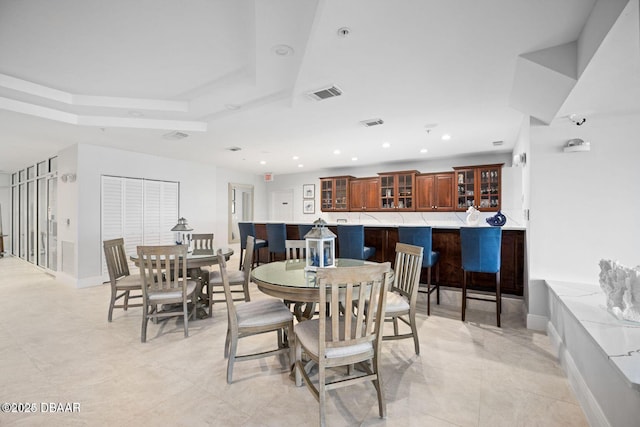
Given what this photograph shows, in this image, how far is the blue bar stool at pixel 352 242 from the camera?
4.08 m

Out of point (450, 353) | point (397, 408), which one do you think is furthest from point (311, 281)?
point (450, 353)

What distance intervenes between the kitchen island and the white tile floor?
0.66 meters

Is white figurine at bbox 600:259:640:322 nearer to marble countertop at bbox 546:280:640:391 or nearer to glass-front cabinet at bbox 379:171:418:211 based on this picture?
marble countertop at bbox 546:280:640:391

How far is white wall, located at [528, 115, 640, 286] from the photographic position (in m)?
2.68

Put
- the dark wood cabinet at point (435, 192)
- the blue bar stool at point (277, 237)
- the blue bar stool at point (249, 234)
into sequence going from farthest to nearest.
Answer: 1. the dark wood cabinet at point (435, 192)
2. the blue bar stool at point (249, 234)
3. the blue bar stool at point (277, 237)

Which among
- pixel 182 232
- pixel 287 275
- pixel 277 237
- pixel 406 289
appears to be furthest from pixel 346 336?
pixel 277 237

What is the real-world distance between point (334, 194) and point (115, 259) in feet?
16.5

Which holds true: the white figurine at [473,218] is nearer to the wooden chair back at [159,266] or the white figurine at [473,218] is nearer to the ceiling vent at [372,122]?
the ceiling vent at [372,122]

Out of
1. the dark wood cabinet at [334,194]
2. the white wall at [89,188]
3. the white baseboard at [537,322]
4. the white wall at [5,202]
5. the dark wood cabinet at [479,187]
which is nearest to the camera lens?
the white baseboard at [537,322]

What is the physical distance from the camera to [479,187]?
5.71 meters

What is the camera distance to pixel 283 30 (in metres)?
2.00

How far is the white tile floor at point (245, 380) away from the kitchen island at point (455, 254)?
2.15 ft

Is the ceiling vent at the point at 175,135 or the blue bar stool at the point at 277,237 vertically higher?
the ceiling vent at the point at 175,135

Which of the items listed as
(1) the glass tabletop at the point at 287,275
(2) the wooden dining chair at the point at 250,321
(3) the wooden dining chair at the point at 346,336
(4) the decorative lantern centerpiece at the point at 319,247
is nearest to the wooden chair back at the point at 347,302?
(3) the wooden dining chair at the point at 346,336
